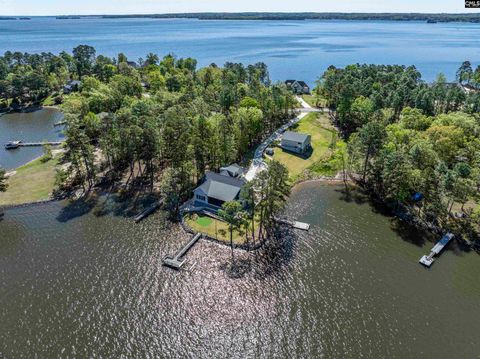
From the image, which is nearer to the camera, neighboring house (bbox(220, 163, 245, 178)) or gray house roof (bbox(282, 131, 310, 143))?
neighboring house (bbox(220, 163, 245, 178))

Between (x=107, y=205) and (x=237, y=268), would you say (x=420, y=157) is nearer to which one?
(x=237, y=268)

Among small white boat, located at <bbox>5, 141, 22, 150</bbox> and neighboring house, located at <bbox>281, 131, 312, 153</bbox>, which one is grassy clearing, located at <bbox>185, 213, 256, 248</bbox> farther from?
small white boat, located at <bbox>5, 141, 22, 150</bbox>

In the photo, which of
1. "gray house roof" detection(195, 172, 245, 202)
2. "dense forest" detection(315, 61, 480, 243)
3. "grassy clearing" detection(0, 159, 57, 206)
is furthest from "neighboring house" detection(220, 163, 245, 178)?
"grassy clearing" detection(0, 159, 57, 206)

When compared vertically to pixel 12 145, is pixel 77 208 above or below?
below

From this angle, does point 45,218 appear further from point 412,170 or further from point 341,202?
point 412,170

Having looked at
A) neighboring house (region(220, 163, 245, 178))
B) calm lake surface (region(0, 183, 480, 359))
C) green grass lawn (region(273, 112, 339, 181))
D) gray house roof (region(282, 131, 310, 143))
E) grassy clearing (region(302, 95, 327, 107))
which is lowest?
calm lake surface (region(0, 183, 480, 359))

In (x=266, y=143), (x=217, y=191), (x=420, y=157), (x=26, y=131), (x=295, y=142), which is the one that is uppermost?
(x=420, y=157)

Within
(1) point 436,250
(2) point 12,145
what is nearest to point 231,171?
(1) point 436,250

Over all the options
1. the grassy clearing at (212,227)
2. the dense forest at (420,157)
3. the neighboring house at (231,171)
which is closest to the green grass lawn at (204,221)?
the grassy clearing at (212,227)
